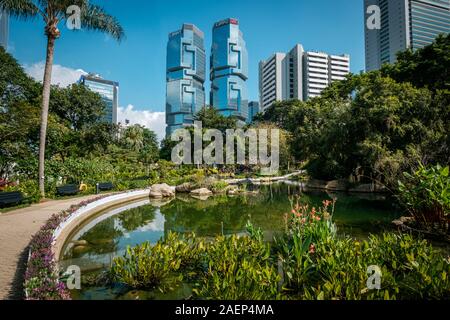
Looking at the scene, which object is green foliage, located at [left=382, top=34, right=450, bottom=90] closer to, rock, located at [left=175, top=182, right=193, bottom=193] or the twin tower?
rock, located at [left=175, top=182, right=193, bottom=193]

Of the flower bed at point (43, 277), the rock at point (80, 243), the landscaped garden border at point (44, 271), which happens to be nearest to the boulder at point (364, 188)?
the rock at point (80, 243)

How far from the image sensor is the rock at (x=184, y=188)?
19500mm

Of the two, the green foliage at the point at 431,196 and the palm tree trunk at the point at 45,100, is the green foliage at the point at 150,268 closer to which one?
the green foliage at the point at 431,196

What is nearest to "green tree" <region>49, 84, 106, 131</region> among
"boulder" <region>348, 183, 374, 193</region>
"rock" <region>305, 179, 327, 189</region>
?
"rock" <region>305, 179, 327, 189</region>

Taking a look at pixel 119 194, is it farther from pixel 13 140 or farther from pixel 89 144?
pixel 89 144

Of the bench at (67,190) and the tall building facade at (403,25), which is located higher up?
the tall building facade at (403,25)

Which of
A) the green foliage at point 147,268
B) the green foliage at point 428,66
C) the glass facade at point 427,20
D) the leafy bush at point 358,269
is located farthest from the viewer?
the glass facade at point 427,20

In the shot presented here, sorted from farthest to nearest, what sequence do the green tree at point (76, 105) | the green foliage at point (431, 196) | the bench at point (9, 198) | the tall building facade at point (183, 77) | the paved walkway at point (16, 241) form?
the tall building facade at point (183, 77) → the green tree at point (76, 105) → the bench at point (9, 198) → the green foliage at point (431, 196) → the paved walkway at point (16, 241)

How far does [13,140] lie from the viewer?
52.7ft

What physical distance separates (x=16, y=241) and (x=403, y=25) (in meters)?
60.4

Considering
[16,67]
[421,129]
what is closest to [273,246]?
[421,129]

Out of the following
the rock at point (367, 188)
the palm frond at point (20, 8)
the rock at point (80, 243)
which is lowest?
the rock at point (80, 243)

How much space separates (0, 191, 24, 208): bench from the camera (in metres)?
9.73

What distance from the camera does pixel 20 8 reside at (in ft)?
37.6
